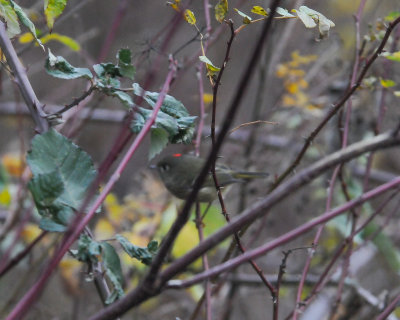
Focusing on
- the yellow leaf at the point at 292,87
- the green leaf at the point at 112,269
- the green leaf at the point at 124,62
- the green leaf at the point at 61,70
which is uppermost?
the green leaf at the point at 124,62

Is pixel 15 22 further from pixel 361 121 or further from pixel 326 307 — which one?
pixel 361 121

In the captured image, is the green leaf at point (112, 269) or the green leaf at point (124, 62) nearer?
the green leaf at point (112, 269)

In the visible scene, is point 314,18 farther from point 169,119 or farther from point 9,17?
point 9,17

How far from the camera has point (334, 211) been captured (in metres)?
0.68

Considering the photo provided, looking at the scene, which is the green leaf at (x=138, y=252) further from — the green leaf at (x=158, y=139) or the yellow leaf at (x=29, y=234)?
the yellow leaf at (x=29, y=234)

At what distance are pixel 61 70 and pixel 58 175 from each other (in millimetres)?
227

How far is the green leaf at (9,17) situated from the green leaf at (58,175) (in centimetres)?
28

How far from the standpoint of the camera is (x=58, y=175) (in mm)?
833

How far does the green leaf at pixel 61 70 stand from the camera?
37.1 inches

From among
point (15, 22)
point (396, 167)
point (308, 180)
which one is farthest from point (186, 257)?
point (396, 167)

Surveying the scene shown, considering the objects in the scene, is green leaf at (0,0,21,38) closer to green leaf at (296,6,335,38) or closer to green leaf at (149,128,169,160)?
green leaf at (149,128,169,160)

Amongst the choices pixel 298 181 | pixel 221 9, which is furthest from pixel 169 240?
pixel 221 9

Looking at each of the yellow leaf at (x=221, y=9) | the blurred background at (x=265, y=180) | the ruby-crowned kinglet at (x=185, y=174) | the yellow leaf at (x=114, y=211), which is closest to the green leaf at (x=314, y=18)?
the yellow leaf at (x=221, y=9)

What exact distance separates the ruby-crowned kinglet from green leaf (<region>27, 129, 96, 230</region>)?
1450 millimetres
